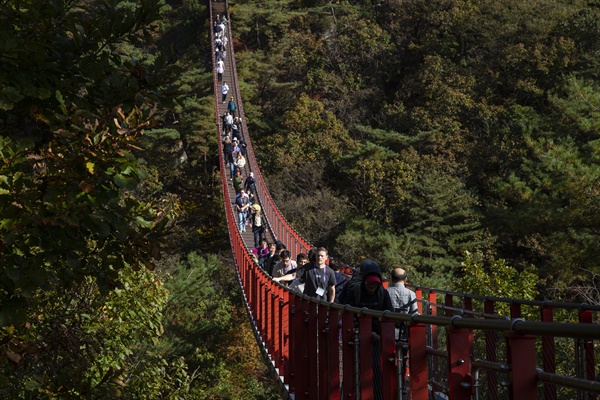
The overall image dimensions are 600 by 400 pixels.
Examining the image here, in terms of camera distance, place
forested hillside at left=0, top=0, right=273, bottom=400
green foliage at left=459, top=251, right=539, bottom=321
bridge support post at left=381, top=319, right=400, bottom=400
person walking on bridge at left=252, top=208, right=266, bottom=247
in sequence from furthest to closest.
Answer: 1. green foliage at left=459, top=251, right=539, bottom=321
2. person walking on bridge at left=252, top=208, right=266, bottom=247
3. forested hillside at left=0, top=0, right=273, bottom=400
4. bridge support post at left=381, top=319, right=400, bottom=400

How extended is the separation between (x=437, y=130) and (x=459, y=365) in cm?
3232

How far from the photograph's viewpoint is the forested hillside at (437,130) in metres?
23.6

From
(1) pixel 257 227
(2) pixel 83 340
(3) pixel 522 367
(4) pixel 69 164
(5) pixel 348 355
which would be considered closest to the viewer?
(3) pixel 522 367

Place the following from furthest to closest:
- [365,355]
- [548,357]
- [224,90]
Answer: [224,90] < [365,355] < [548,357]

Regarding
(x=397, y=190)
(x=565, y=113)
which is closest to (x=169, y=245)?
(x=565, y=113)

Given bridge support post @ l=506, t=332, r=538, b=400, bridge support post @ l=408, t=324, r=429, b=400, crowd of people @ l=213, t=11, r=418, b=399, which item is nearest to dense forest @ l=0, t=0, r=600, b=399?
crowd of people @ l=213, t=11, r=418, b=399

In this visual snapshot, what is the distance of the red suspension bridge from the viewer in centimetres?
Answer: 309

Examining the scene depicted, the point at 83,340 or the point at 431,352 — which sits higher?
the point at 431,352

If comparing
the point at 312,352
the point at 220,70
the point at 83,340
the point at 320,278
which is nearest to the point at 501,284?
the point at 320,278

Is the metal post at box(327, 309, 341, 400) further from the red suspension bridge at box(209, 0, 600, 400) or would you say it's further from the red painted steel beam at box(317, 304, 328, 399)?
the red painted steel beam at box(317, 304, 328, 399)

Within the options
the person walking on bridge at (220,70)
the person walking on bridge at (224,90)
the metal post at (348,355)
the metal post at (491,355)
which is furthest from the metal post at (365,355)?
the person walking on bridge at (220,70)

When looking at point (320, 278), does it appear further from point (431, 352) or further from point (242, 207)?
point (242, 207)

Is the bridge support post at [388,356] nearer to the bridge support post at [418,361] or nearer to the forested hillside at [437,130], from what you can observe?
the bridge support post at [418,361]

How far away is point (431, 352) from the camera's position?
3994 millimetres
